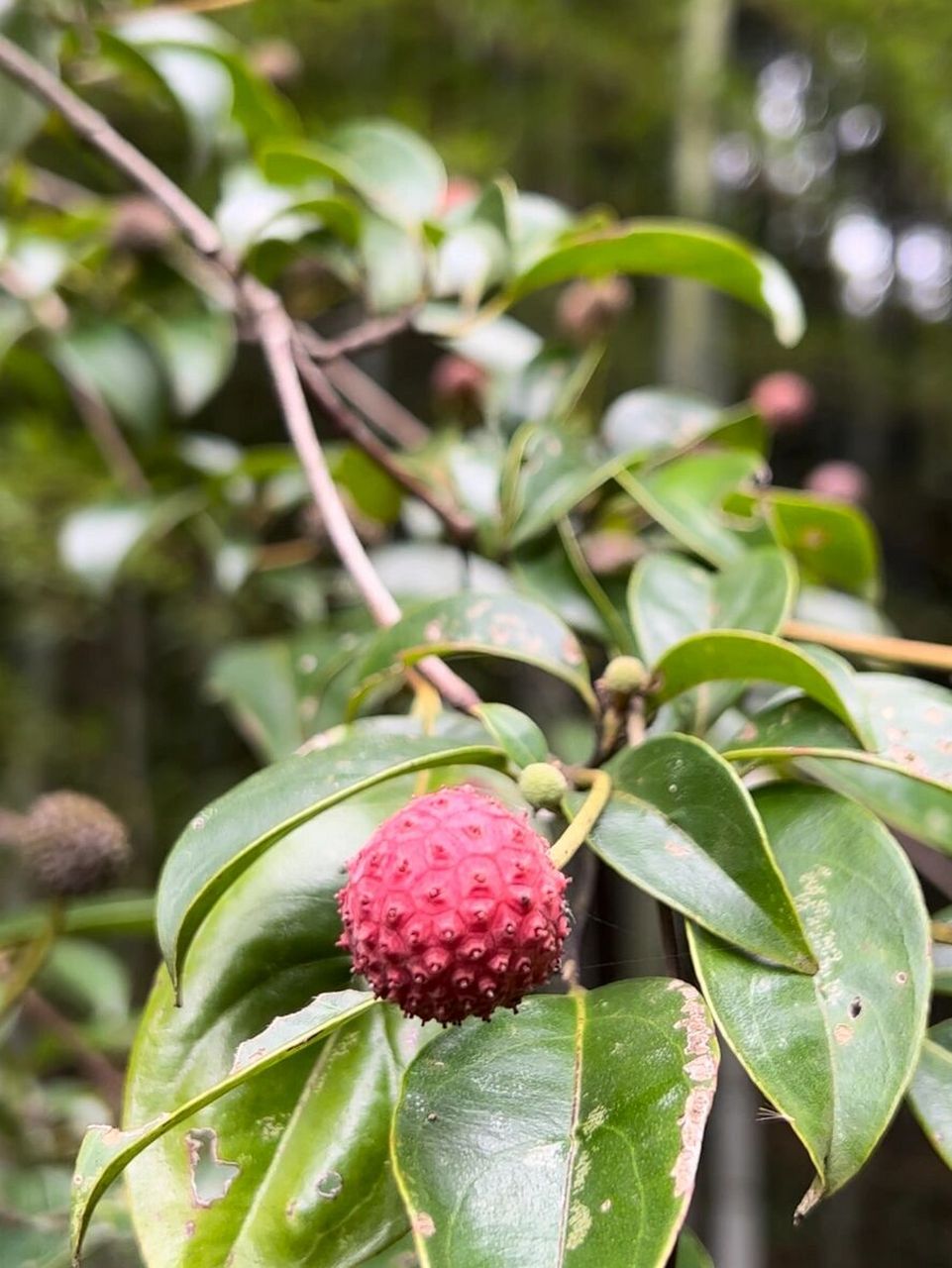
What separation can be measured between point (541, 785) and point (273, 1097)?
0.46 ft

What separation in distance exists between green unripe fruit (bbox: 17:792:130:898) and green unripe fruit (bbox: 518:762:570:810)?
35cm

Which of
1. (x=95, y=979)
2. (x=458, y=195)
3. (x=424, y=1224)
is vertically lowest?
(x=95, y=979)

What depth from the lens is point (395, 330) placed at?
0.76m

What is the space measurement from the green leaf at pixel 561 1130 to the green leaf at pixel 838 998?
0.07 feet

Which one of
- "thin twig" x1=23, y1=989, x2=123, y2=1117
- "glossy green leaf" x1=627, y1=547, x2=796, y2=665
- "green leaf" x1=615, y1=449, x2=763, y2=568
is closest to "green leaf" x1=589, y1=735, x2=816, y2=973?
"glossy green leaf" x1=627, y1=547, x2=796, y2=665

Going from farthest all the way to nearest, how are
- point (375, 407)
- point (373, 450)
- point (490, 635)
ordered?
point (375, 407), point (373, 450), point (490, 635)

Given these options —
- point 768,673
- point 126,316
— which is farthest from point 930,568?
point 768,673

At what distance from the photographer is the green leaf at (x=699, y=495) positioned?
2.03 feet

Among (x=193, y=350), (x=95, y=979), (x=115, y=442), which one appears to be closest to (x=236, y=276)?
(x=193, y=350)

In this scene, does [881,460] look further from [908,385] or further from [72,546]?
[72,546]

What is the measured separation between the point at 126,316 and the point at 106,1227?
0.68 meters

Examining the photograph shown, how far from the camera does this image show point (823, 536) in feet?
2.31

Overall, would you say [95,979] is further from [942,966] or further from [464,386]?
[942,966]

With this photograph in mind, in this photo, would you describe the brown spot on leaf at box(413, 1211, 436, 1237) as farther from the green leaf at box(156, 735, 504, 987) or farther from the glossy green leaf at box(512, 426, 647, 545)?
the glossy green leaf at box(512, 426, 647, 545)
